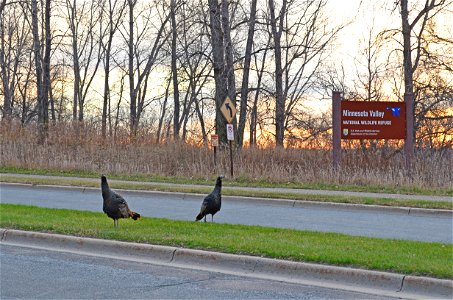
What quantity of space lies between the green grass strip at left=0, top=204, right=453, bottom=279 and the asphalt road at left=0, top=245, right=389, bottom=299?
84 cm

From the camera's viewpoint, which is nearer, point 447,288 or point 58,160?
point 447,288

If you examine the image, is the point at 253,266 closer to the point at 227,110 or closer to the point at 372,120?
the point at 227,110

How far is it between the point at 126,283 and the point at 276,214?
788 cm

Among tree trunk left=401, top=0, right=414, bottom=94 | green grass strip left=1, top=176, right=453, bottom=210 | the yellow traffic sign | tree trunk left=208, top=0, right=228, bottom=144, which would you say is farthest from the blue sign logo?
tree trunk left=208, top=0, right=228, bottom=144

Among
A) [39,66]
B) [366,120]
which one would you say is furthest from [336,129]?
[39,66]

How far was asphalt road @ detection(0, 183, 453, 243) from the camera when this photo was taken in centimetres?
1361

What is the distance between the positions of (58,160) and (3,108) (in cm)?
3017

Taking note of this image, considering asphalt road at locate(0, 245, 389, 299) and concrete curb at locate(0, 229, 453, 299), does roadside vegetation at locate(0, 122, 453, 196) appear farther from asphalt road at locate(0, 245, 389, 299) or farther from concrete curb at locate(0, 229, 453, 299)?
asphalt road at locate(0, 245, 389, 299)

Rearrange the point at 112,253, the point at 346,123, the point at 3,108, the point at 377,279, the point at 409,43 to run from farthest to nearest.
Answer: the point at 3,108, the point at 409,43, the point at 346,123, the point at 112,253, the point at 377,279

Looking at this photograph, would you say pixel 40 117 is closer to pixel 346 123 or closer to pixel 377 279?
pixel 346 123

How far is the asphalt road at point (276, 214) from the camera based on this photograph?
13.6m

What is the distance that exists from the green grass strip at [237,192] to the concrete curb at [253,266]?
7.98 meters

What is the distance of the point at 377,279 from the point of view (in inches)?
341

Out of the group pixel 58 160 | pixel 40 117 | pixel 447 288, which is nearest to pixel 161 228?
pixel 447 288
